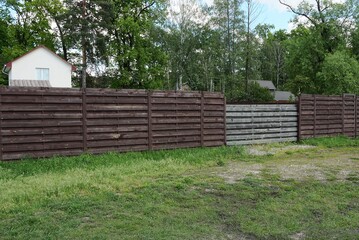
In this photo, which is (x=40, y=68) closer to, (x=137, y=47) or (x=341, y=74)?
(x=137, y=47)

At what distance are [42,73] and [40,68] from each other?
43cm

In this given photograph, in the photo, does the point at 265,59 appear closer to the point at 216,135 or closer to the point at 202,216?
the point at 216,135

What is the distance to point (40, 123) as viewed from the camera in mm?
8773

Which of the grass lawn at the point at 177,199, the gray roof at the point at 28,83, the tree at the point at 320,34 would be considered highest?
the tree at the point at 320,34

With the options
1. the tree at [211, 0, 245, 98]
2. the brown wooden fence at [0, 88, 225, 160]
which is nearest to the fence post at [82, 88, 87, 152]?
the brown wooden fence at [0, 88, 225, 160]

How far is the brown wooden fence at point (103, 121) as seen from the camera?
8.54m

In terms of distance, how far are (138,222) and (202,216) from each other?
2.82ft

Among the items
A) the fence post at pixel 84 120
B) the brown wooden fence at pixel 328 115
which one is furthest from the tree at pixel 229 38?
the fence post at pixel 84 120

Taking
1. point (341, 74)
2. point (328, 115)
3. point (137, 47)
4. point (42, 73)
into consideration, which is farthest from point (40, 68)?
point (328, 115)

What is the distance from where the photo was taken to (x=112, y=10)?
3294cm

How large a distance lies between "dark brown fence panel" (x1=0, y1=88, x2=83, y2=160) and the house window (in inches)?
858

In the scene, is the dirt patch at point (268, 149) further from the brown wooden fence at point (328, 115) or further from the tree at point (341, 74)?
the tree at point (341, 74)

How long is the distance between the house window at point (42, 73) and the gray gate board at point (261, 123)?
850 inches

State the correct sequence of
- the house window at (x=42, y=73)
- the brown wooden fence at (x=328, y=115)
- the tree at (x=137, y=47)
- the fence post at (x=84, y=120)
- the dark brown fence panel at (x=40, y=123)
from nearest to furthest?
the dark brown fence panel at (x=40, y=123)
the fence post at (x=84, y=120)
the brown wooden fence at (x=328, y=115)
the house window at (x=42, y=73)
the tree at (x=137, y=47)
